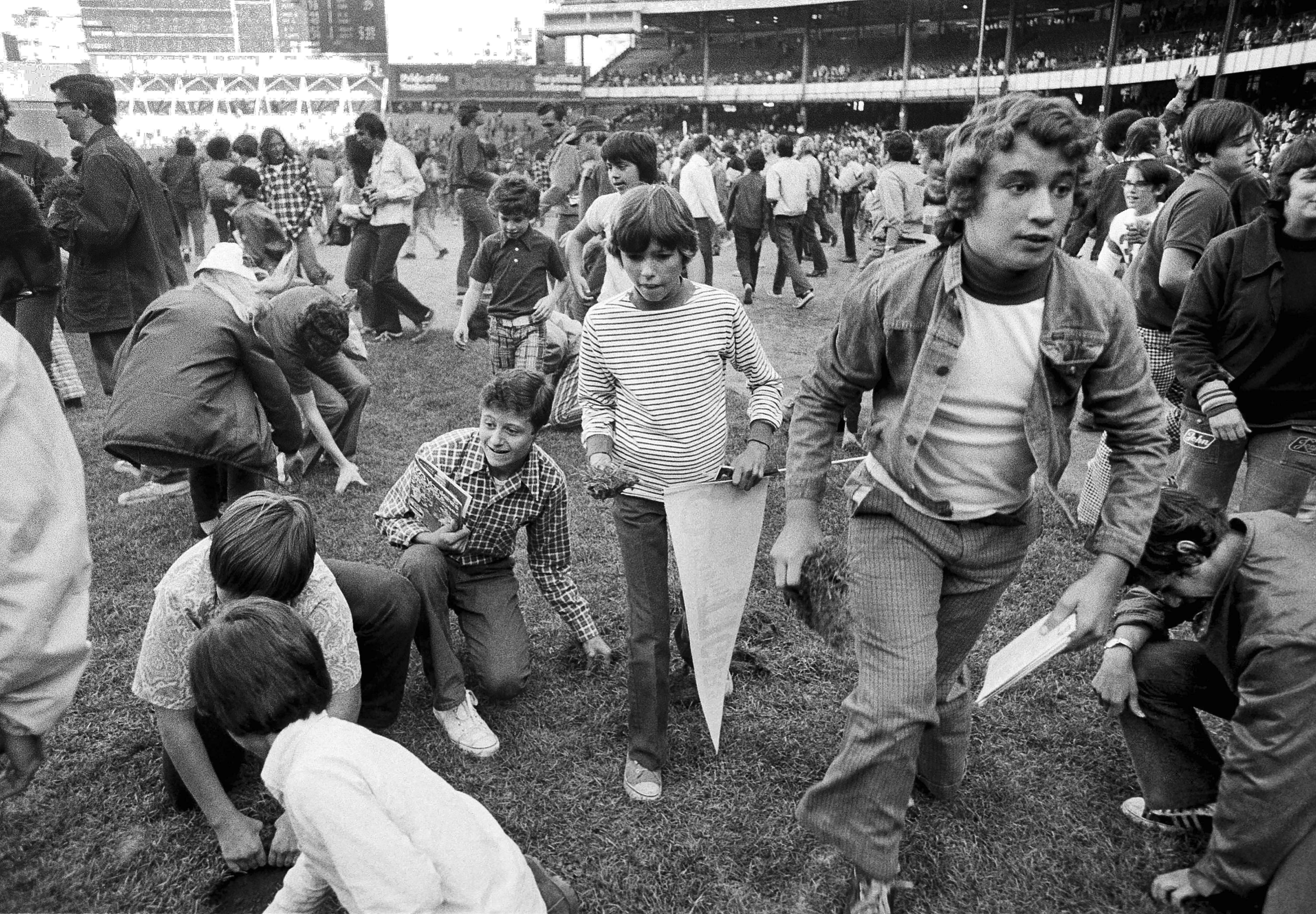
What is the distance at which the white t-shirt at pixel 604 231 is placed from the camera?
17.9ft

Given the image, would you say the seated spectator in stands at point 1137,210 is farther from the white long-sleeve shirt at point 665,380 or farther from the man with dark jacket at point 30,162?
the man with dark jacket at point 30,162

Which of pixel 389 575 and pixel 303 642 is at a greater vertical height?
pixel 303 642

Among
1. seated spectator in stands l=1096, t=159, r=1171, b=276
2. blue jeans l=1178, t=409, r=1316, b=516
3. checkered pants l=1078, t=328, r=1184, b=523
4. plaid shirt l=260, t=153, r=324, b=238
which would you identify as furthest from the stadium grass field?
plaid shirt l=260, t=153, r=324, b=238

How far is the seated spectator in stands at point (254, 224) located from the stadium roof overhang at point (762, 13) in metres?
43.3

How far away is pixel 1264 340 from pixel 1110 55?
128ft

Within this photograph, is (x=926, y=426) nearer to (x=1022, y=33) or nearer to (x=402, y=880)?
(x=402, y=880)

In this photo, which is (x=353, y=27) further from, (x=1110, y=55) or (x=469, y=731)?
(x=469, y=731)

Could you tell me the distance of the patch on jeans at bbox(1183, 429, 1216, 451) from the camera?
3.44 m

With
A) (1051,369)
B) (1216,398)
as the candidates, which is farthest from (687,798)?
(1216,398)

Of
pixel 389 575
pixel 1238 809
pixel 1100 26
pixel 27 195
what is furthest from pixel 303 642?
pixel 1100 26

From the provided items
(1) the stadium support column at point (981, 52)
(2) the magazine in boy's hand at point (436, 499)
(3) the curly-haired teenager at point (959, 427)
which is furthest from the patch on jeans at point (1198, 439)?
(1) the stadium support column at point (981, 52)

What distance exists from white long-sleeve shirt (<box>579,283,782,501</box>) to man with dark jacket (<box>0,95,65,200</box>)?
5429mm

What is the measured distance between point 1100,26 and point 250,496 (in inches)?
1842

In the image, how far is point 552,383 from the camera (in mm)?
6441
